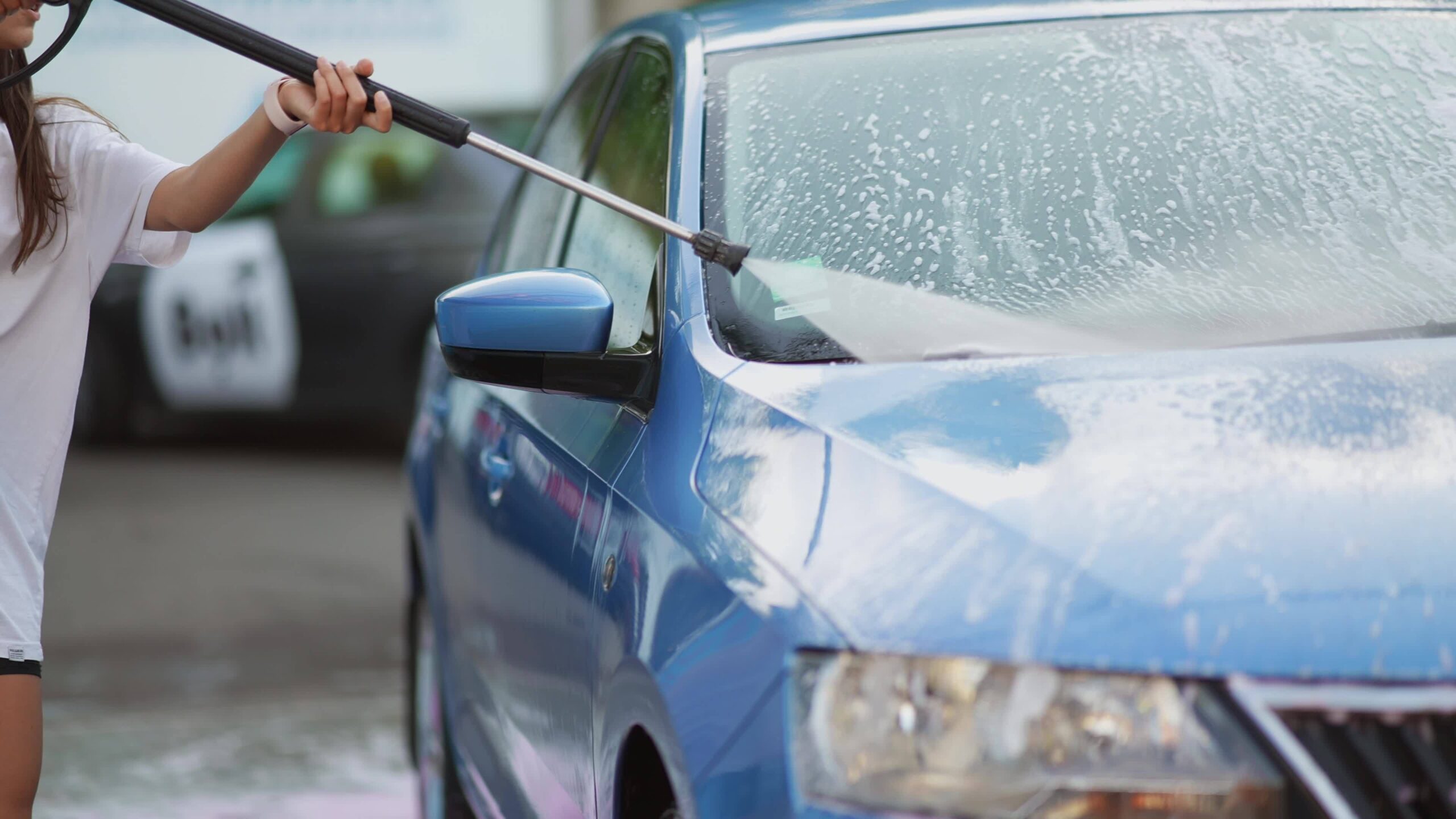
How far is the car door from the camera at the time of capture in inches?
104

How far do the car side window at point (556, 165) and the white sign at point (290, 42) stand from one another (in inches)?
313

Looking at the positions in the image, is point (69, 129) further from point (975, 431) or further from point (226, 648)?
point (226, 648)

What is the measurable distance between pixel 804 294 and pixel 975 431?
0.53 metres

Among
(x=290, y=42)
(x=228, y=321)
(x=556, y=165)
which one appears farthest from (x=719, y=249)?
(x=290, y=42)

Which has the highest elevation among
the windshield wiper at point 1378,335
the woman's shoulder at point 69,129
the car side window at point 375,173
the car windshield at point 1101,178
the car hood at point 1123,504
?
the car side window at point 375,173

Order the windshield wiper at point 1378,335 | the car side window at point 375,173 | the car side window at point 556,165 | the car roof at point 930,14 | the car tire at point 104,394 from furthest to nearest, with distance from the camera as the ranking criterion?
the car tire at point 104,394 < the car side window at point 375,173 < the car side window at point 556,165 < the car roof at point 930,14 < the windshield wiper at point 1378,335

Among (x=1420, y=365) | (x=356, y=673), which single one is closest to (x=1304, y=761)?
(x=1420, y=365)

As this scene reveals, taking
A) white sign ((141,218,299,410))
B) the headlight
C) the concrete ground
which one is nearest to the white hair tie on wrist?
the headlight

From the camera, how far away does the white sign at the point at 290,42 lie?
12.4 meters

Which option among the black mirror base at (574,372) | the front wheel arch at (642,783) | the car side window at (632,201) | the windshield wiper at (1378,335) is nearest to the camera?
the front wheel arch at (642,783)

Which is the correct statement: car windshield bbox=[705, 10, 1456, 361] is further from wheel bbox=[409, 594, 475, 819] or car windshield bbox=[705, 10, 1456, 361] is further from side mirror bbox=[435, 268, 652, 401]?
wheel bbox=[409, 594, 475, 819]

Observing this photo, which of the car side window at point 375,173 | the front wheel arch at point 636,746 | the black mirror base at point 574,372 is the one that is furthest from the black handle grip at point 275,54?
the car side window at point 375,173

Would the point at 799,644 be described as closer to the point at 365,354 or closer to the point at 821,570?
the point at 821,570

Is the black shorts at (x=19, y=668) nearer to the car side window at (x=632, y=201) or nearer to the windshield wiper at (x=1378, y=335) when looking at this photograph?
the car side window at (x=632, y=201)
